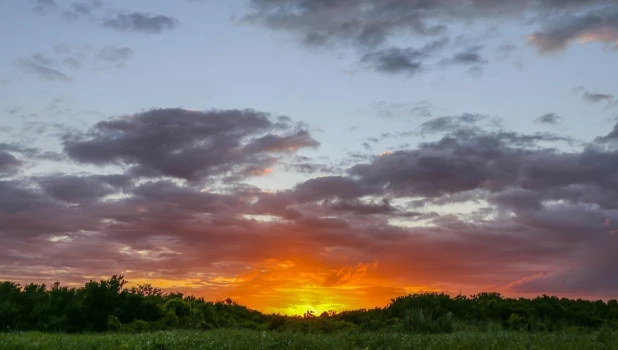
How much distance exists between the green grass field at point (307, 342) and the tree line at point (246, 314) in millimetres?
4932

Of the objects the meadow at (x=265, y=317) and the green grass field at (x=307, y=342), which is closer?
the green grass field at (x=307, y=342)

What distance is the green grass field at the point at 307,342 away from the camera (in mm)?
19047

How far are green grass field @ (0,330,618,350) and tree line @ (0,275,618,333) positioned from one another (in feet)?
16.2

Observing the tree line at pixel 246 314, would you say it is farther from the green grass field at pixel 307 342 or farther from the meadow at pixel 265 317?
the green grass field at pixel 307 342

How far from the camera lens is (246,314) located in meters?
30.8

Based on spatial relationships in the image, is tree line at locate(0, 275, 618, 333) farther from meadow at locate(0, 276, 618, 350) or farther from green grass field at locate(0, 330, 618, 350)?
green grass field at locate(0, 330, 618, 350)

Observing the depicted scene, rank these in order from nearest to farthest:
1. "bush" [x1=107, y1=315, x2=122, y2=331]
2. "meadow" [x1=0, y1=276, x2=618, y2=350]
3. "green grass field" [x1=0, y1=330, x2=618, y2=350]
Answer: "green grass field" [x1=0, y1=330, x2=618, y2=350] → "meadow" [x1=0, y1=276, x2=618, y2=350] → "bush" [x1=107, y1=315, x2=122, y2=331]

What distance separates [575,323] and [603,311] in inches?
84.7

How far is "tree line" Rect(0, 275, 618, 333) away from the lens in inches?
1054

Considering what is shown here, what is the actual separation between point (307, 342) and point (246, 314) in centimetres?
1136

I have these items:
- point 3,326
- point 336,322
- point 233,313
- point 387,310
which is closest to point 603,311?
point 387,310

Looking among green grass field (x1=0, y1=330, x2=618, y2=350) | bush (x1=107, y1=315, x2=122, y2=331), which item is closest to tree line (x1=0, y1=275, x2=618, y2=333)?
bush (x1=107, y1=315, x2=122, y2=331)

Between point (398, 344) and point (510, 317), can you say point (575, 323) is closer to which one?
point (510, 317)

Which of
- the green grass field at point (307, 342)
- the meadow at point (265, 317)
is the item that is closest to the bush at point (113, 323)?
the meadow at point (265, 317)
